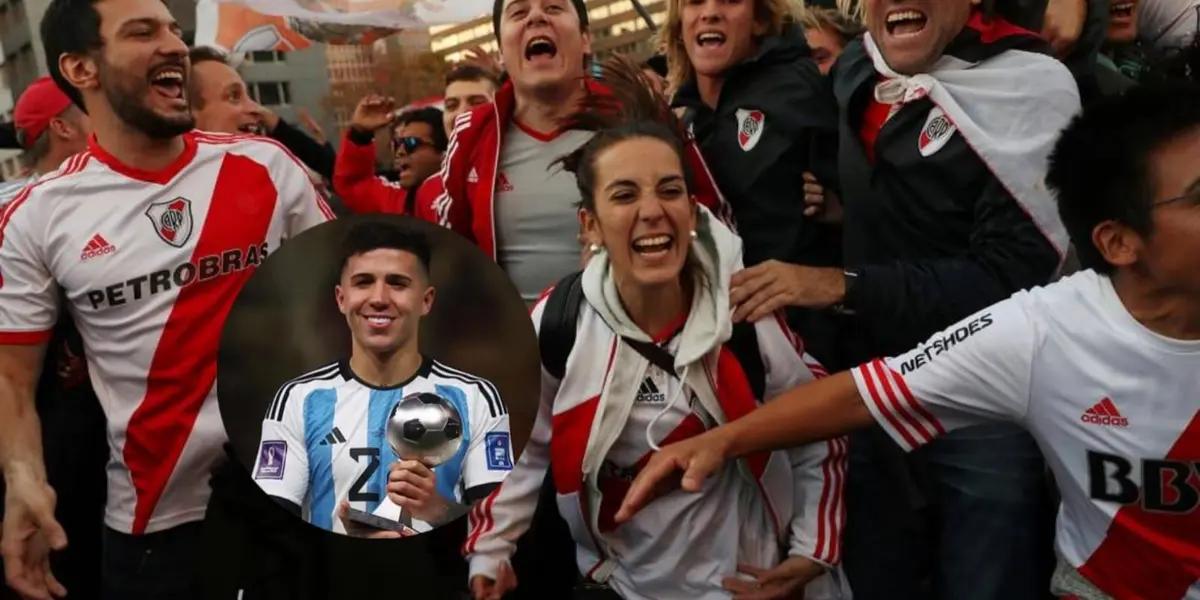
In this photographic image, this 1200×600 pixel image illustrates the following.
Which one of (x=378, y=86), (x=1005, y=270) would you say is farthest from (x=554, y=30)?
(x=378, y=86)

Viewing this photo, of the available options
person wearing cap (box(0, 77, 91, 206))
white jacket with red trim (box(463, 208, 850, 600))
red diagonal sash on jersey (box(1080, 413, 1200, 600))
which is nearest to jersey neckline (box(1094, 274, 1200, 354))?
red diagonal sash on jersey (box(1080, 413, 1200, 600))

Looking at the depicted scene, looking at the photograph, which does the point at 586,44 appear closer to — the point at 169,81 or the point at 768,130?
the point at 768,130

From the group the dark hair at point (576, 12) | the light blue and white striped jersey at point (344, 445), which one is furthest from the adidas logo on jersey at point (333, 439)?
the dark hair at point (576, 12)

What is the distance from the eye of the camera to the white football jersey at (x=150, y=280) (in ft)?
7.36

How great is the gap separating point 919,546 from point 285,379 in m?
1.63

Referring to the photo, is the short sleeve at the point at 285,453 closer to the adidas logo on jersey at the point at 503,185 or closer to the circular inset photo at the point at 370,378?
the circular inset photo at the point at 370,378

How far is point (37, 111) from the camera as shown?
3586 millimetres

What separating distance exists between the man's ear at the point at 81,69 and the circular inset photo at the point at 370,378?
0.93 m

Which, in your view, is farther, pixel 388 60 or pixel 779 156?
pixel 388 60

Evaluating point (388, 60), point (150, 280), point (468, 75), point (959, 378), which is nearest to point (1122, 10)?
point (959, 378)

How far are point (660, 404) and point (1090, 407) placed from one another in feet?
2.72

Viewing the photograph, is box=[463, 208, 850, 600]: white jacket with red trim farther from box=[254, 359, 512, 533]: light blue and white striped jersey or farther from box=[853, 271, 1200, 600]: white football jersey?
box=[254, 359, 512, 533]: light blue and white striped jersey

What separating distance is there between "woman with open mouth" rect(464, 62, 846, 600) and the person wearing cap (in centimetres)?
219

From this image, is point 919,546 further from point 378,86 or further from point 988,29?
point 378,86
